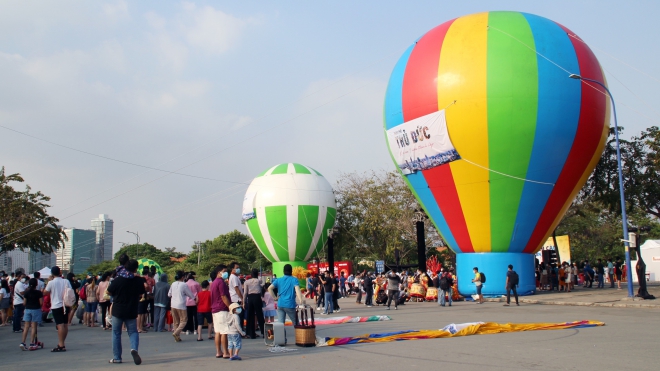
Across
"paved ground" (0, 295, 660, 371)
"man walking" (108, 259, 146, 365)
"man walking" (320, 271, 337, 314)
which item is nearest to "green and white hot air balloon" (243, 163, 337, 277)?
"man walking" (320, 271, 337, 314)

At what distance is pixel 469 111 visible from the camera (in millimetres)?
21609

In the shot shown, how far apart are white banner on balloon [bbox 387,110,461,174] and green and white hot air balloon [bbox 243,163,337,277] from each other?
47.6 ft

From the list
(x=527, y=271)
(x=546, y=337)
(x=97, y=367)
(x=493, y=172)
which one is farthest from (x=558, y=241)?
(x=97, y=367)

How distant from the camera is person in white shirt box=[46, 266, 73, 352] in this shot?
1073cm

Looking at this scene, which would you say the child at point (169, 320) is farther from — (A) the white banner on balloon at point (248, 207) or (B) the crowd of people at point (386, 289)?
(A) the white banner on balloon at point (248, 207)

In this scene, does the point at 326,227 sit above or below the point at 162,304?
above

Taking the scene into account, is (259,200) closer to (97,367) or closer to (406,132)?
(406,132)

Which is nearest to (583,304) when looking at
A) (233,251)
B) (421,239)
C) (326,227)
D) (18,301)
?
(421,239)

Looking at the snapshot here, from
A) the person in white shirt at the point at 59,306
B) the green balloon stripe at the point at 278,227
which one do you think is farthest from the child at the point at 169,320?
the green balloon stripe at the point at 278,227

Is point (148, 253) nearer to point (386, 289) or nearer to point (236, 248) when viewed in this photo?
point (236, 248)

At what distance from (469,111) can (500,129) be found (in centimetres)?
125

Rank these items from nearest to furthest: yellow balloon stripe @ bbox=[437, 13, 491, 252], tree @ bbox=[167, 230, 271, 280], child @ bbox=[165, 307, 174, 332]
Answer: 1. child @ bbox=[165, 307, 174, 332]
2. yellow balloon stripe @ bbox=[437, 13, 491, 252]
3. tree @ bbox=[167, 230, 271, 280]

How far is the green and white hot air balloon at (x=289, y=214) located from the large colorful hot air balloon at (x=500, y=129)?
1548 centimetres

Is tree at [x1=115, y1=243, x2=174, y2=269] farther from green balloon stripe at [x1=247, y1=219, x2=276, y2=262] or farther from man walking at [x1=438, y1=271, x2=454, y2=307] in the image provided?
man walking at [x1=438, y1=271, x2=454, y2=307]
